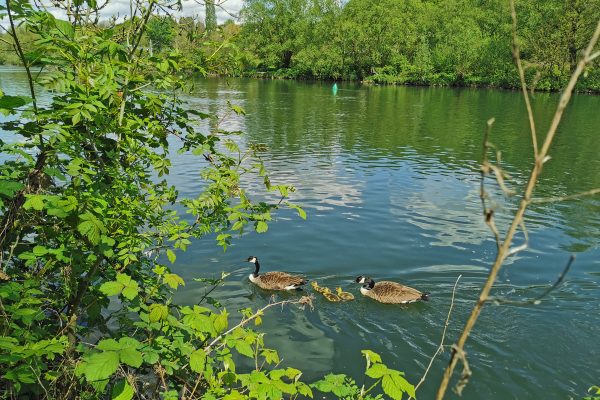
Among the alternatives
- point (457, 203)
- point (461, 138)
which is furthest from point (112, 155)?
point (461, 138)

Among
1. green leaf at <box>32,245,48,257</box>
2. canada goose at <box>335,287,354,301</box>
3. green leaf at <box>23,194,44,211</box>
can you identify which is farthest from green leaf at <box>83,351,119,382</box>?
canada goose at <box>335,287,354,301</box>

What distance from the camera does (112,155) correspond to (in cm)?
393

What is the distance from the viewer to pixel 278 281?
31.5 feet

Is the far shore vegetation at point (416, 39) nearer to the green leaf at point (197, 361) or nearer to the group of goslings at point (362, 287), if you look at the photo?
the group of goslings at point (362, 287)

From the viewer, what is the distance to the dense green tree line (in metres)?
65.9

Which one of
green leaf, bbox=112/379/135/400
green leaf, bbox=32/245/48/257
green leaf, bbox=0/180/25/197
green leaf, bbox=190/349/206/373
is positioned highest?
green leaf, bbox=0/180/25/197

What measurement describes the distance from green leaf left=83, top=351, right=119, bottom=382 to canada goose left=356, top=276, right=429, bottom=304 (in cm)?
689

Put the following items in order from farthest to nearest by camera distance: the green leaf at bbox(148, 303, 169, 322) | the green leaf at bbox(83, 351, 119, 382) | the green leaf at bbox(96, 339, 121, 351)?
the green leaf at bbox(148, 303, 169, 322) < the green leaf at bbox(96, 339, 121, 351) < the green leaf at bbox(83, 351, 119, 382)

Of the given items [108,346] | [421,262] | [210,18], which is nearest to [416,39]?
[421,262]

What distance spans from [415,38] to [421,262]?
8333 centimetres

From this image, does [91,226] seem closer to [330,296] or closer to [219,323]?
[219,323]

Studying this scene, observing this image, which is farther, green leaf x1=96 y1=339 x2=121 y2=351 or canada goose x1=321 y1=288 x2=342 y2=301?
canada goose x1=321 y1=288 x2=342 y2=301

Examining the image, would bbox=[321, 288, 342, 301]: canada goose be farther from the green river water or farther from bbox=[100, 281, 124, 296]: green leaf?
bbox=[100, 281, 124, 296]: green leaf

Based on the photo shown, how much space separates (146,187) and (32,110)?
1324 mm
